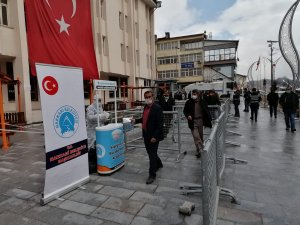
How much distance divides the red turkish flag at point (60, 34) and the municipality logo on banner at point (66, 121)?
0.79 metres

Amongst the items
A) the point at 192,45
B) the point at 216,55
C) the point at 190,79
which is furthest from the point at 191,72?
the point at 216,55

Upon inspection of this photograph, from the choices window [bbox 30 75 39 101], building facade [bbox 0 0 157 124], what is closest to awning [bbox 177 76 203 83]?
building facade [bbox 0 0 157 124]

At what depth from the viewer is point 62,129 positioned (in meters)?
4.07

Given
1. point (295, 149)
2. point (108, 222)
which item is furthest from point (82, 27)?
point (295, 149)

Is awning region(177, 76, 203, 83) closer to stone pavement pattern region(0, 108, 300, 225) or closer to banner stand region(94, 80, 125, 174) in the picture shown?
stone pavement pattern region(0, 108, 300, 225)

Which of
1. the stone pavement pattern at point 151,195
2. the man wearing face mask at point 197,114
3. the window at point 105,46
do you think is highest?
the window at point 105,46

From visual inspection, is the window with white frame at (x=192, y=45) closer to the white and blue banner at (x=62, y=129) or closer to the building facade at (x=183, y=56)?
the building facade at (x=183, y=56)

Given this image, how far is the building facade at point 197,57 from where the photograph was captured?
49094 mm

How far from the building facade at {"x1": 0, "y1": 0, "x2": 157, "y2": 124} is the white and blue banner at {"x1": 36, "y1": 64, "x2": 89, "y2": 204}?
11.8 m

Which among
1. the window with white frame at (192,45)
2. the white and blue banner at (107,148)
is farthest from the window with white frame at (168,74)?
the white and blue banner at (107,148)

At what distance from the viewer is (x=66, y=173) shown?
4203 mm

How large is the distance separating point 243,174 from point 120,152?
2.69 metres

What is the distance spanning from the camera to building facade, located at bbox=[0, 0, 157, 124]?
47.4 ft

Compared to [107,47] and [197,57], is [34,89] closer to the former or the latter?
[107,47]
